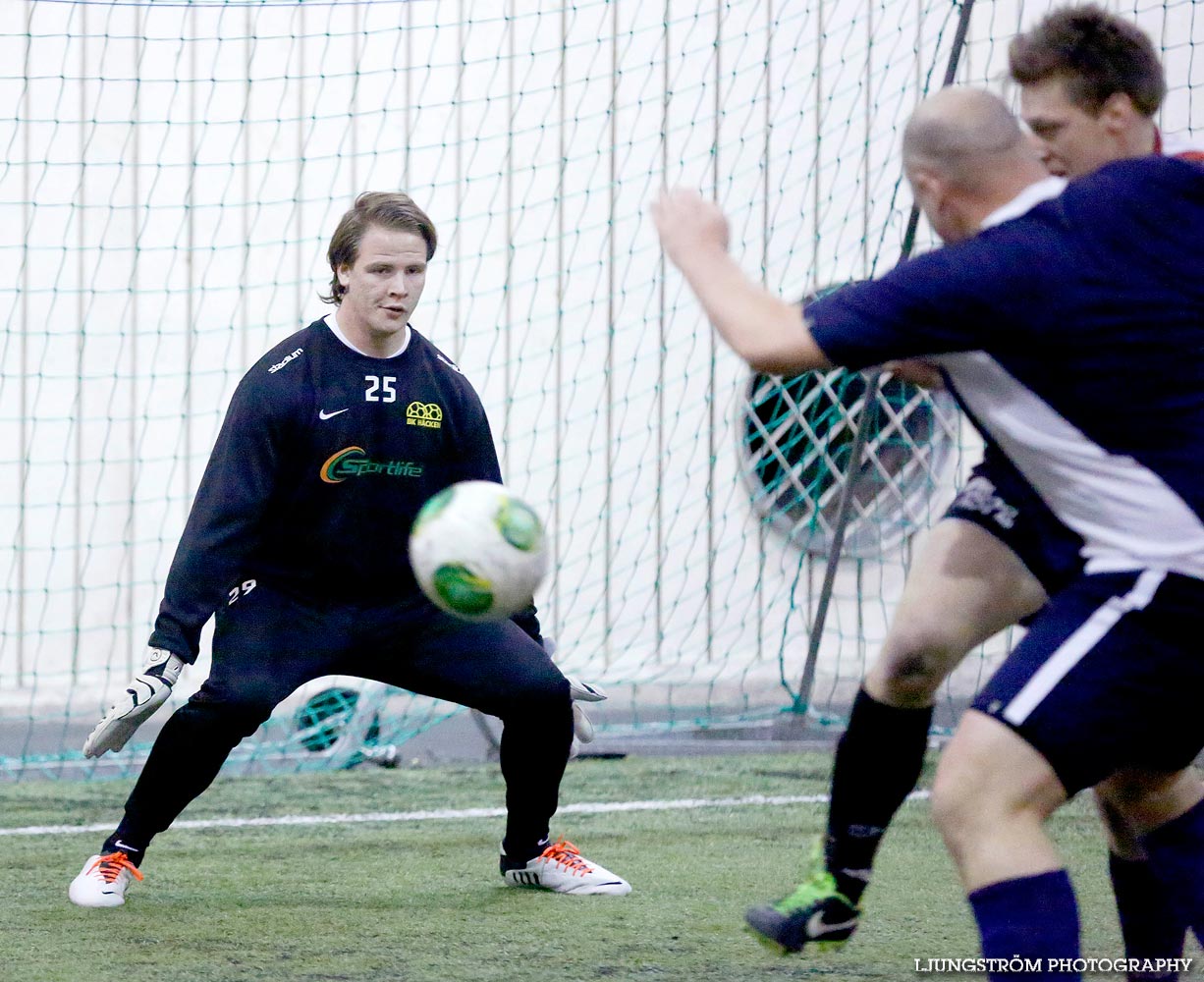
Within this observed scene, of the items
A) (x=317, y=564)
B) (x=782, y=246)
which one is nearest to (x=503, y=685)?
(x=317, y=564)

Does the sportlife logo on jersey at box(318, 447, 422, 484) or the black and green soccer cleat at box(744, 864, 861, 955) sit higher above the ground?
the sportlife logo on jersey at box(318, 447, 422, 484)

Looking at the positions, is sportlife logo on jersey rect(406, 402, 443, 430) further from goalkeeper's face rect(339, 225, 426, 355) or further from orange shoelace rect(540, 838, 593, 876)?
orange shoelace rect(540, 838, 593, 876)

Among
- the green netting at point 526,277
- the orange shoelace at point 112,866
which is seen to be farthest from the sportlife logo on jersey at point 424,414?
the green netting at point 526,277

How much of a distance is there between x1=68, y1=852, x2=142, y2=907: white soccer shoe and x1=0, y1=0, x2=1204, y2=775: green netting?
3156 millimetres

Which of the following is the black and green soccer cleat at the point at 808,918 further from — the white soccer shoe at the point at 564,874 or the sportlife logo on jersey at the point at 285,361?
the sportlife logo on jersey at the point at 285,361

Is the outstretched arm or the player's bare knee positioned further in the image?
the player's bare knee

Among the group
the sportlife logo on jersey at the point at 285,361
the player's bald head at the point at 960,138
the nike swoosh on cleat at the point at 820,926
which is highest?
the player's bald head at the point at 960,138

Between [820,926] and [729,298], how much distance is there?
3.80 ft

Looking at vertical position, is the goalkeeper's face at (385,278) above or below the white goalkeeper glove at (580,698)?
above

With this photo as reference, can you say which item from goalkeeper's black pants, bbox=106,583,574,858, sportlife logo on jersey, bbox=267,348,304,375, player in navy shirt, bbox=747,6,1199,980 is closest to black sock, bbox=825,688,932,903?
player in navy shirt, bbox=747,6,1199,980

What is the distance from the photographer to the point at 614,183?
770 cm

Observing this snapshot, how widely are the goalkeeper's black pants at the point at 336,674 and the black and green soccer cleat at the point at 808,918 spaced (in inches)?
51.8

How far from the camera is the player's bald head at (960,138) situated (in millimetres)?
2633

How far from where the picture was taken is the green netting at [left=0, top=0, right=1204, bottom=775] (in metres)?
7.66
